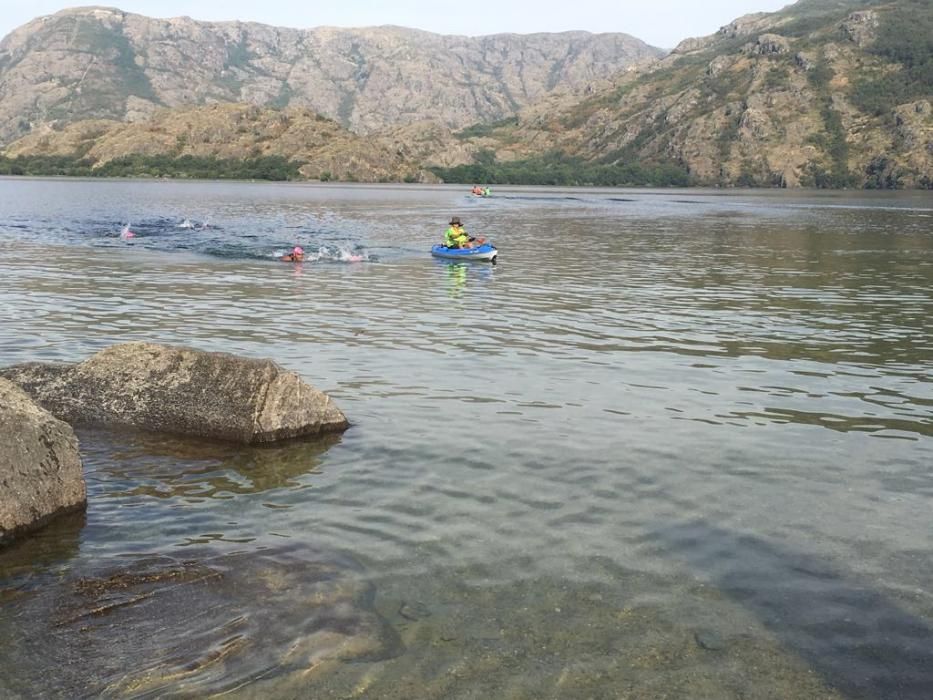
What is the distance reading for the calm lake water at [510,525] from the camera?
7816mm

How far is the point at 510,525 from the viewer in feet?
36.6

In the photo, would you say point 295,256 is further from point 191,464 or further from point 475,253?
point 191,464

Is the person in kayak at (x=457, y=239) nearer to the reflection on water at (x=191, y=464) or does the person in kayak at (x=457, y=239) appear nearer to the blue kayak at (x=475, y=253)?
the blue kayak at (x=475, y=253)

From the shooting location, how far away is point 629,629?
852cm

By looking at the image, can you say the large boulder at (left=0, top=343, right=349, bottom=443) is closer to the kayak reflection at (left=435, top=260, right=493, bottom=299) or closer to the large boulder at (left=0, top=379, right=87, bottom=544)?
the large boulder at (left=0, top=379, right=87, bottom=544)

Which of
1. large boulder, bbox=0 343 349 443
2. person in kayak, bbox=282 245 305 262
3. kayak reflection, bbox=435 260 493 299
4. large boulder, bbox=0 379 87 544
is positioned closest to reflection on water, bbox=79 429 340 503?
→ large boulder, bbox=0 343 349 443

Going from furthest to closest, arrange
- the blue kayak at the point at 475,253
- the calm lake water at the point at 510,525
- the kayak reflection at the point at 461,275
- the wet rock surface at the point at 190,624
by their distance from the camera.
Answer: the blue kayak at the point at 475,253
the kayak reflection at the point at 461,275
the calm lake water at the point at 510,525
the wet rock surface at the point at 190,624

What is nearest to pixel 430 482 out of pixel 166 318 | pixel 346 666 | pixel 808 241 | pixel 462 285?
pixel 346 666

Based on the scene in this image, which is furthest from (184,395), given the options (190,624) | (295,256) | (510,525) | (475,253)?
(475,253)

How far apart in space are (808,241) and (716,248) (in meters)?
11.2

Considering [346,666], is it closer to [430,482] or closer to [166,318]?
[430,482]

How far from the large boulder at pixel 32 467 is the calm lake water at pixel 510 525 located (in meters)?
0.32

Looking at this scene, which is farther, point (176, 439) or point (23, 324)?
point (23, 324)

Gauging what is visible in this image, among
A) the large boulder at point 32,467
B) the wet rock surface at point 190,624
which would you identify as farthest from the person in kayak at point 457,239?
the wet rock surface at point 190,624
